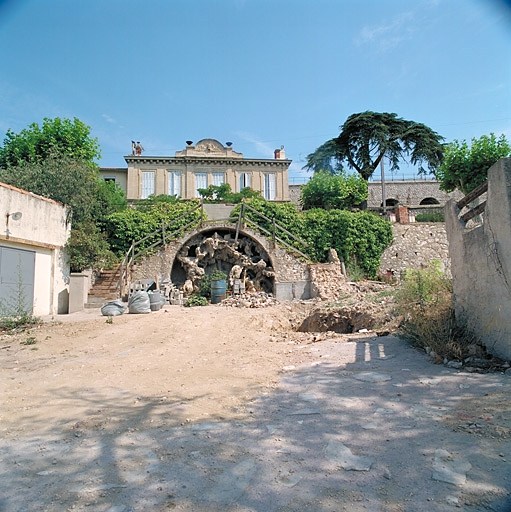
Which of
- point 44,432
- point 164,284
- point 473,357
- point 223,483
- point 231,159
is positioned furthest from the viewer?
point 231,159

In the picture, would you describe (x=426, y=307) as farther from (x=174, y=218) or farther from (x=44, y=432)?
(x=174, y=218)

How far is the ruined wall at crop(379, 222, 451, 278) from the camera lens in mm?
18359

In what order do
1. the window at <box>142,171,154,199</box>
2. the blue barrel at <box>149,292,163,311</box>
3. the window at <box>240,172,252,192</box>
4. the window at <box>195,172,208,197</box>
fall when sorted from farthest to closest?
the window at <box>240,172,252,192</box> → the window at <box>195,172,208,197</box> → the window at <box>142,171,154,199</box> → the blue barrel at <box>149,292,163,311</box>

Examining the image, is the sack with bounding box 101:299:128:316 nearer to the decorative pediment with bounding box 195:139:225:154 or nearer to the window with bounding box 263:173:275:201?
the window with bounding box 263:173:275:201

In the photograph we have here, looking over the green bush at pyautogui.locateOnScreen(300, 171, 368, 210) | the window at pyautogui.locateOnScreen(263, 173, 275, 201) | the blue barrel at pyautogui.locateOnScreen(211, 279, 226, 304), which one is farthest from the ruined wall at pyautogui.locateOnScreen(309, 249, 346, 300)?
the window at pyautogui.locateOnScreen(263, 173, 275, 201)

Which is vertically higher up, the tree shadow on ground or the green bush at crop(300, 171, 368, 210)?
the green bush at crop(300, 171, 368, 210)

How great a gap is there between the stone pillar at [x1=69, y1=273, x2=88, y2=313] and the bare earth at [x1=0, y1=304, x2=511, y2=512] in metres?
6.82

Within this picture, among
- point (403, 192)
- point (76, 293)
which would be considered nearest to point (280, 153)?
point (403, 192)

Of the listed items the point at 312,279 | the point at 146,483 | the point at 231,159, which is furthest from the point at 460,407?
the point at 231,159

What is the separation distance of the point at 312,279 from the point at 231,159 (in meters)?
15.7

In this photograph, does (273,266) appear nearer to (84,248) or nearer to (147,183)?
(84,248)

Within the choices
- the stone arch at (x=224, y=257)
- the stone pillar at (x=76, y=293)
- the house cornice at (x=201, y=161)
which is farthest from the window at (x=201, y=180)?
the stone pillar at (x=76, y=293)

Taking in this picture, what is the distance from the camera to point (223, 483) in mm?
2178

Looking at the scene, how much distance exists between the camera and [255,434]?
2855 millimetres
